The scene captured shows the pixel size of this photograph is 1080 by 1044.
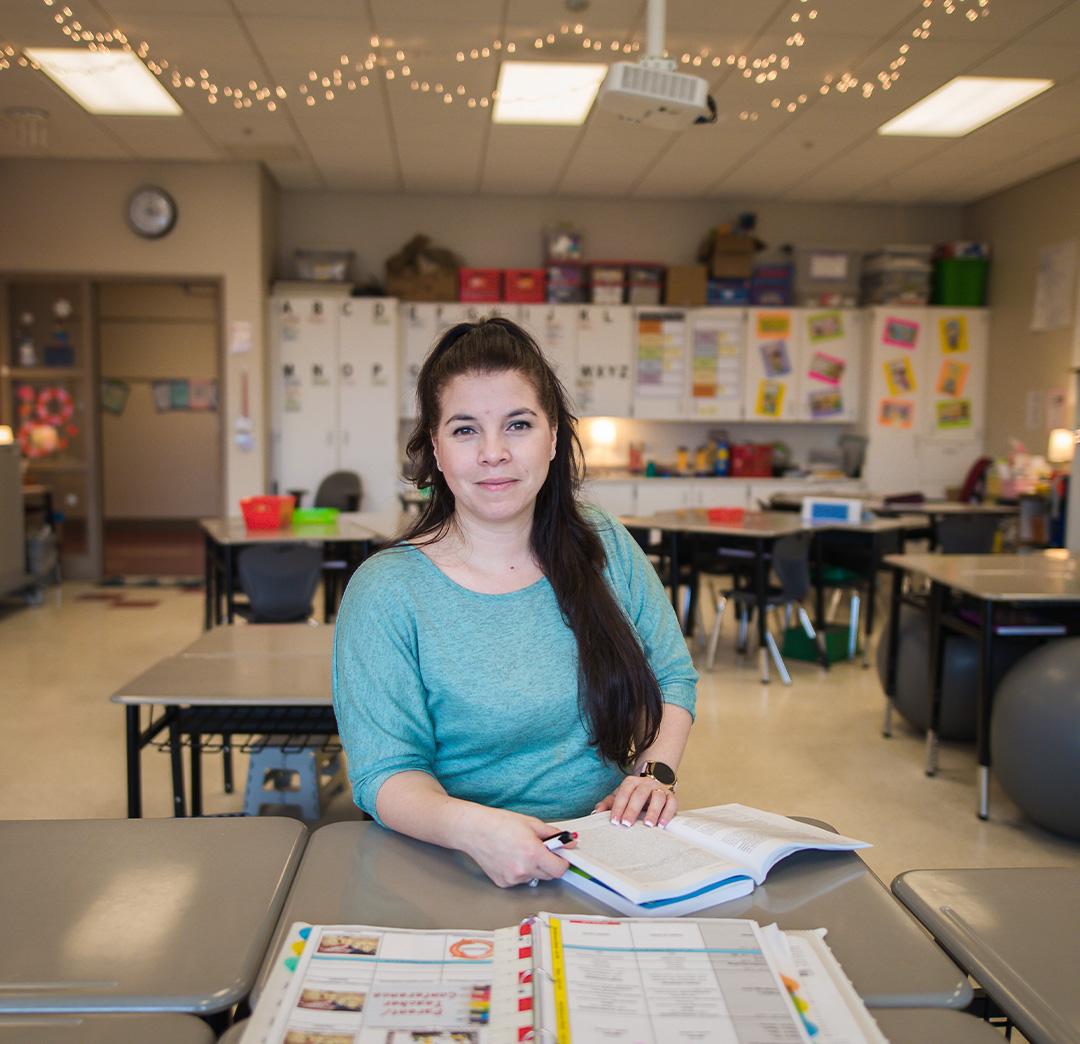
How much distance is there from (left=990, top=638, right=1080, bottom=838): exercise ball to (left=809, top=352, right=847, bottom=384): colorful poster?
5.45 m

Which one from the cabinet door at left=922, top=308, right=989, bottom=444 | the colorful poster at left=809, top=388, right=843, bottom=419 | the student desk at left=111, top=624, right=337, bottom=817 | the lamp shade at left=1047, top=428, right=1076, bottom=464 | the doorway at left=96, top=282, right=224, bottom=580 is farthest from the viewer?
the doorway at left=96, top=282, right=224, bottom=580

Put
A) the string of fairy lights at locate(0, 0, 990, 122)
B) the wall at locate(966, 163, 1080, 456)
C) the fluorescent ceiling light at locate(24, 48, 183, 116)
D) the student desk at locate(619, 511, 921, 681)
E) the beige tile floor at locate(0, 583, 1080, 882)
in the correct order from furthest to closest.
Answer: the wall at locate(966, 163, 1080, 456) → the fluorescent ceiling light at locate(24, 48, 183, 116) → the student desk at locate(619, 511, 921, 681) → the string of fairy lights at locate(0, 0, 990, 122) → the beige tile floor at locate(0, 583, 1080, 882)

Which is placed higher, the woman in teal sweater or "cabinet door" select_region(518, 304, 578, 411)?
"cabinet door" select_region(518, 304, 578, 411)

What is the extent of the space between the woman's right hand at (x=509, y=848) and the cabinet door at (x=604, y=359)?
7207 millimetres

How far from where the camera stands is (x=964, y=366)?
8.36 metres

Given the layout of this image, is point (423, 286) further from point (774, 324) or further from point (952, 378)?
point (952, 378)

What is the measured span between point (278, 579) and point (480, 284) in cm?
470

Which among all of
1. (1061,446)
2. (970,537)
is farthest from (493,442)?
(1061,446)

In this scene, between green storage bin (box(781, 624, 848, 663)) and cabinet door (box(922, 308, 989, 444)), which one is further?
cabinet door (box(922, 308, 989, 444))

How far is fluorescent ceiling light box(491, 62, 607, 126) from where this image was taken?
5391mm

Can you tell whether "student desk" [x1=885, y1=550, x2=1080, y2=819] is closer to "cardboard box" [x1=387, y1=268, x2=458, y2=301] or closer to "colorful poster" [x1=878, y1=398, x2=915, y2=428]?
"colorful poster" [x1=878, y1=398, x2=915, y2=428]

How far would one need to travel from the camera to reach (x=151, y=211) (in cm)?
743

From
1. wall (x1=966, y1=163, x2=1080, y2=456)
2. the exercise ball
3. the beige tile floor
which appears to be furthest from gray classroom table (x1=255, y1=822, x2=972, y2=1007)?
wall (x1=966, y1=163, x2=1080, y2=456)

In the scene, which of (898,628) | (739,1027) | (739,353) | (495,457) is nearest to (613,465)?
(739,353)
